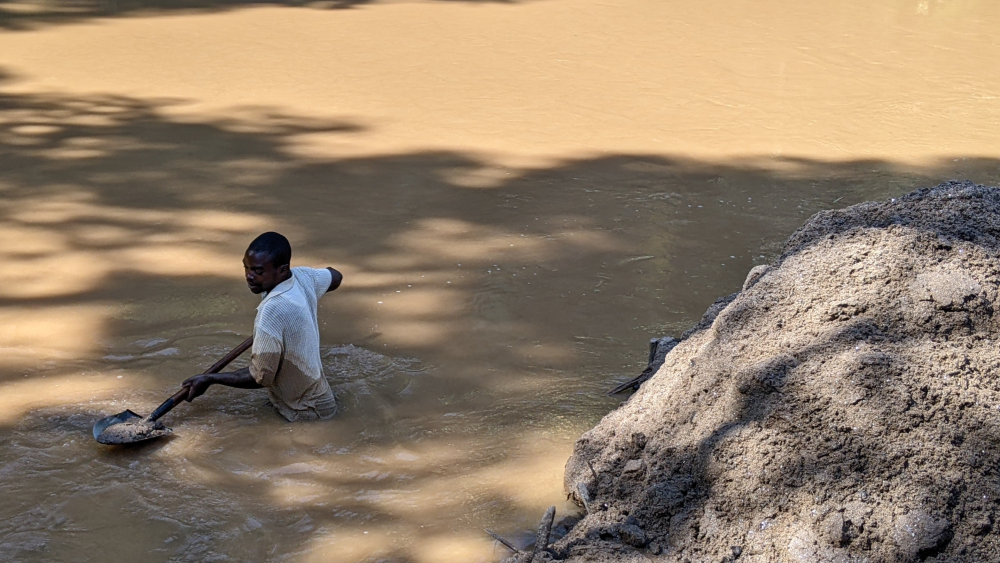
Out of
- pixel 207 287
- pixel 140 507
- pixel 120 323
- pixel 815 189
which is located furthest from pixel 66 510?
pixel 815 189

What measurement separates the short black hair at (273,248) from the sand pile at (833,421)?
1426 millimetres

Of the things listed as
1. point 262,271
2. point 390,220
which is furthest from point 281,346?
point 390,220

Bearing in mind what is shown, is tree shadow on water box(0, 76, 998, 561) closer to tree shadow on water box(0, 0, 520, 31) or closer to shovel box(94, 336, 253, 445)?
shovel box(94, 336, 253, 445)

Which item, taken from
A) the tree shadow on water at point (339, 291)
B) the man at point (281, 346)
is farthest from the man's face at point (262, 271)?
the tree shadow on water at point (339, 291)

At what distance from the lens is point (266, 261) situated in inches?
149

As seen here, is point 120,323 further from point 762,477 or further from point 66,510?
point 762,477

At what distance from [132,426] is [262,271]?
0.79 metres

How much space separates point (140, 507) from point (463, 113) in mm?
5533

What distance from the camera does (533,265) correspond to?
18.1 ft

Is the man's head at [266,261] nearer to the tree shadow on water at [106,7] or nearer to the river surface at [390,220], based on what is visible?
the river surface at [390,220]

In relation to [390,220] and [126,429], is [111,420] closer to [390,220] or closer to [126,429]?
[126,429]

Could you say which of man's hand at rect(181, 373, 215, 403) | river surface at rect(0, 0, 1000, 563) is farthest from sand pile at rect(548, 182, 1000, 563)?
man's hand at rect(181, 373, 215, 403)

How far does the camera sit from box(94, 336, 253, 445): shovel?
362cm

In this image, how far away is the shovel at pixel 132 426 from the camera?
3.62 metres
